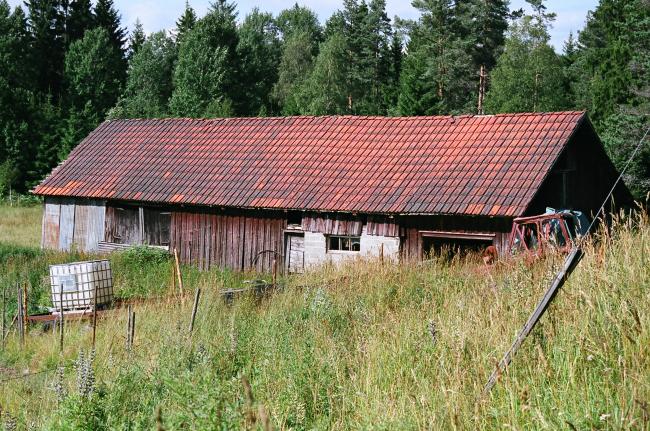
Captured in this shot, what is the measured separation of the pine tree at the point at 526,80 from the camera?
Answer: 144 ft

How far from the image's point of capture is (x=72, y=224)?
24.8 metres

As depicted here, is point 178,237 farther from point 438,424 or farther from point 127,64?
point 127,64

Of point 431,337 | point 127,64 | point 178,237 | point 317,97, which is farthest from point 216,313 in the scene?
point 127,64

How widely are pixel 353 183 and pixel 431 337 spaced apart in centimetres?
1464

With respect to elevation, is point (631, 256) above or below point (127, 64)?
below

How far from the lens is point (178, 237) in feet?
73.9

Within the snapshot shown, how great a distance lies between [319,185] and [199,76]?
3503 centimetres

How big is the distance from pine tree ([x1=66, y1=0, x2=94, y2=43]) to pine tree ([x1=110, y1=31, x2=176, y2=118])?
499cm

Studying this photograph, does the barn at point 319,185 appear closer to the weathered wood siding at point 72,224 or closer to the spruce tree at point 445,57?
the weathered wood siding at point 72,224

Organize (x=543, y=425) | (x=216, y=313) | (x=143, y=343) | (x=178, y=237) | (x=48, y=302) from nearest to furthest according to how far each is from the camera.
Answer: (x=543, y=425) → (x=143, y=343) → (x=216, y=313) → (x=48, y=302) → (x=178, y=237)

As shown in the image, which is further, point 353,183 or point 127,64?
point 127,64

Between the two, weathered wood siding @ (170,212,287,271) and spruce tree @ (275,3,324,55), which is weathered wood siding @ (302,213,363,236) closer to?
weathered wood siding @ (170,212,287,271)

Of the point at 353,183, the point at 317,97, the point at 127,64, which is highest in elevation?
the point at 127,64

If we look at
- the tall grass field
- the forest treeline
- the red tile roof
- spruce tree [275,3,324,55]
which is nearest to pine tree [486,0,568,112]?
the forest treeline
